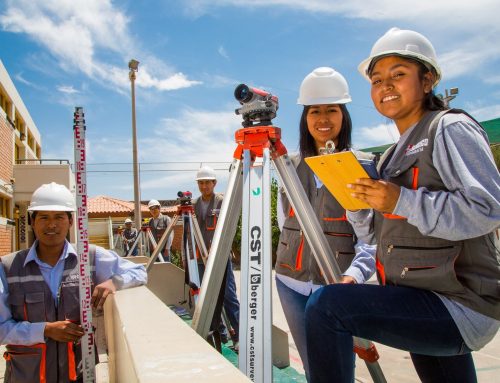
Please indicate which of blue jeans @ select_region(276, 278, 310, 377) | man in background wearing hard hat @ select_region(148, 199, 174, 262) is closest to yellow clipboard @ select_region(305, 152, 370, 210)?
blue jeans @ select_region(276, 278, 310, 377)

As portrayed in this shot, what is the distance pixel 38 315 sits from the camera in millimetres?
2422

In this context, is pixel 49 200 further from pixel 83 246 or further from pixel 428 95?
pixel 428 95

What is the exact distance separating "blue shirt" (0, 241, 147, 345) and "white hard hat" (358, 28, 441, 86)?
1.91 meters

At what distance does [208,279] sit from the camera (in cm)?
163

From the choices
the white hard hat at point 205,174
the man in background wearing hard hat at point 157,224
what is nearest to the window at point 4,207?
the man in background wearing hard hat at point 157,224

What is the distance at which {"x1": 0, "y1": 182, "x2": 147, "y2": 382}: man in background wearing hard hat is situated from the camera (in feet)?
7.61

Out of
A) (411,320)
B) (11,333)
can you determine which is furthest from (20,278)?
(411,320)

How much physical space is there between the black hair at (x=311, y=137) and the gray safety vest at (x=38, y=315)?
156 centimetres

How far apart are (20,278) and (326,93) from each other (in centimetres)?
200

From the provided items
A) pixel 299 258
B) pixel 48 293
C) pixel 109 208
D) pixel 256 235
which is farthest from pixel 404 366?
pixel 109 208

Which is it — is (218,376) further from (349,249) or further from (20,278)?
(20,278)

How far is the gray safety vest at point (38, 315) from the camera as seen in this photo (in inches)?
93.4

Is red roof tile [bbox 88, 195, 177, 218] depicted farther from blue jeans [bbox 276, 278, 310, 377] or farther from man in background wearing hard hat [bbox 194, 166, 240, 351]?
blue jeans [bbox 276, 278, 310, 377]

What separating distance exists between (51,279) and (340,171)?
6.64 ft
